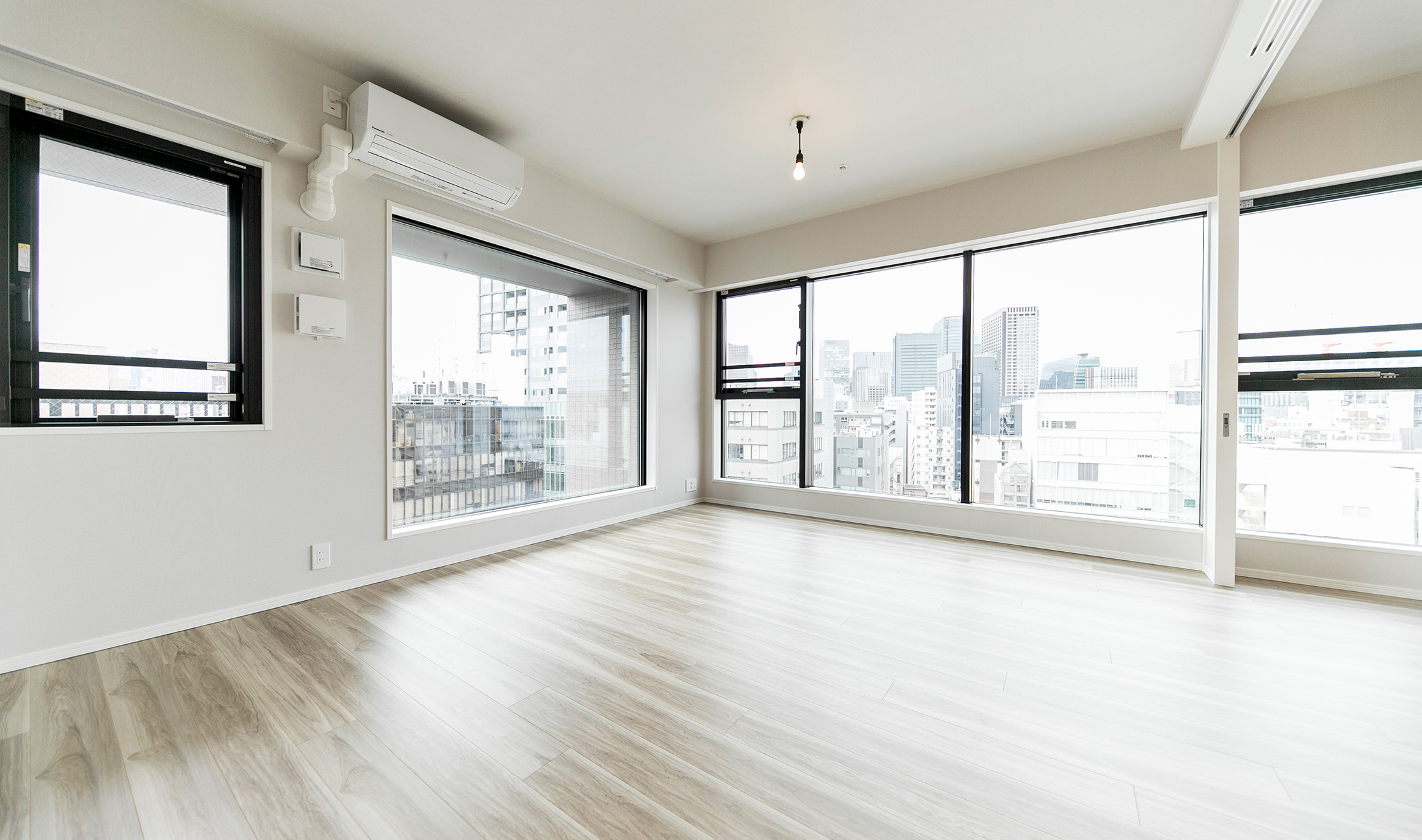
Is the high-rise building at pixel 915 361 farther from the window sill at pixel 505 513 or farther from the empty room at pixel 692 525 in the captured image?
the window sill at pixel 505 513

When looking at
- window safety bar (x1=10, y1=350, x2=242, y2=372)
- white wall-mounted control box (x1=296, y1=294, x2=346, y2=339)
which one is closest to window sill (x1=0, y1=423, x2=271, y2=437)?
window safety bar (x1=10, y1=350, x2=242, y2=372)

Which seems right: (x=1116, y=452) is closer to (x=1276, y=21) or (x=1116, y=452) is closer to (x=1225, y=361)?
(x=1225, y=361)

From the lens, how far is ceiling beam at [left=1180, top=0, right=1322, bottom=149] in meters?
2.11

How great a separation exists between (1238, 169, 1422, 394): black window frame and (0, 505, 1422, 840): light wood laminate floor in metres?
1.28

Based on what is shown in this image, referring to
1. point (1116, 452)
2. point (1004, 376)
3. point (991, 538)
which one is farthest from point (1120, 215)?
point (991, 538)

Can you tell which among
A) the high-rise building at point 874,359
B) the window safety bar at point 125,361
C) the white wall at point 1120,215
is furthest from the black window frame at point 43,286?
the high-rise building at point 874,359

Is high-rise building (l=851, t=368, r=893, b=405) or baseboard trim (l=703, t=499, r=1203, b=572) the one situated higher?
high-rise building (l=851, t=368, r=893, b=405)

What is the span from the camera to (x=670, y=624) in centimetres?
244

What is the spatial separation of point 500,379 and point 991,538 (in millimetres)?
4153

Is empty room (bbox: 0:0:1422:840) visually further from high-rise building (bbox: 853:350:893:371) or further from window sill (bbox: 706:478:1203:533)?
high-rise building (bbox: 853:350:893:371)

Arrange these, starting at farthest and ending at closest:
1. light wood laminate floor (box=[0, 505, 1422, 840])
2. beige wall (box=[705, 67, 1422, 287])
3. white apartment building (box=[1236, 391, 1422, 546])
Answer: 1. white apartment building (box=[1236, 391, 1422, 546])
2. beige wall (box=[705, 67, 1422, 287])
3. light wood laminate floor (box=[0, 505, 1422, 840])

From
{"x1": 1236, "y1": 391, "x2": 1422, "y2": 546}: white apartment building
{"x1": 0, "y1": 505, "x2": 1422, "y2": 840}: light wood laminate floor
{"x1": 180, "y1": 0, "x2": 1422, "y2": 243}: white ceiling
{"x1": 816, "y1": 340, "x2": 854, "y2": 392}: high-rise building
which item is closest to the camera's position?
{"x1": 0, "y1": 505, "x2": 1422, "y2": 840}: light wood laminate floor

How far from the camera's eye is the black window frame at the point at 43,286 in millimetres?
1972

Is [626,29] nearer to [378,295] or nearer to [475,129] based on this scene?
[475,129]
